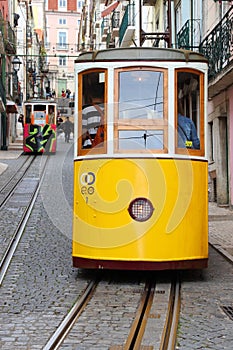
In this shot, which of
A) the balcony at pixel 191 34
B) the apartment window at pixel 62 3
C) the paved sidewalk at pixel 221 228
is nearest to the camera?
the paved sidewalk at pixel 221 228

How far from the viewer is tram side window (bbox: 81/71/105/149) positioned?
9.21 m

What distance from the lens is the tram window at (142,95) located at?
29.6 feet

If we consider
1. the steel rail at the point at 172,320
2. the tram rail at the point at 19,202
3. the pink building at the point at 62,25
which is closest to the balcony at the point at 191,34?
the tram rail at the point at 19,202

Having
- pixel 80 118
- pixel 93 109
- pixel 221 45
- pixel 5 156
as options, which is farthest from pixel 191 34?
pixel 93 109

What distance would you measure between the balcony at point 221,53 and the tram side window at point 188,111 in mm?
7143

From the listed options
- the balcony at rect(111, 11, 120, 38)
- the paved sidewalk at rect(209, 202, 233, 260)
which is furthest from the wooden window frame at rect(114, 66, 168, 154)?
the balcony at rect(111, 11, 120, 38)

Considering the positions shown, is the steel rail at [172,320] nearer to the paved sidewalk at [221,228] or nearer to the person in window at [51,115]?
the paved sidewalk at [221,228]

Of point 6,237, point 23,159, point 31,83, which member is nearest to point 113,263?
point 6,237

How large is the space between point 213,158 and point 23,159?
12.9 m

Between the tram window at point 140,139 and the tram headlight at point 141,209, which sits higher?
the tram window at point 140,139

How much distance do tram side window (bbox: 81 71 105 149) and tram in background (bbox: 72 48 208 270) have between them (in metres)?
0.01

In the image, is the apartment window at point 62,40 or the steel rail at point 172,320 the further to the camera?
the apartment window at point 62,40

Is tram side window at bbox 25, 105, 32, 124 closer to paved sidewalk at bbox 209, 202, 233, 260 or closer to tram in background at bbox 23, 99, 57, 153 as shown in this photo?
tram in background at bbox 23, 99, 57, 153

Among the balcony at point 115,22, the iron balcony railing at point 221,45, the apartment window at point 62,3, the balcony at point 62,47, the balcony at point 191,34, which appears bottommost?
the iron balcony railing at point 221,45
